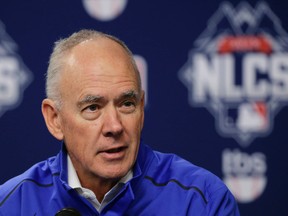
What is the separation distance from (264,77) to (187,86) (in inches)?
11.2

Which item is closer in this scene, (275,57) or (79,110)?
(79,110)

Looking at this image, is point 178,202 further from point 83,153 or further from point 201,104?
point 201,104

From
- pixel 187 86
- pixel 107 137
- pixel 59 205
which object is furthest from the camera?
pixel 187 86

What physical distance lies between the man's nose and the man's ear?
0.57 feet

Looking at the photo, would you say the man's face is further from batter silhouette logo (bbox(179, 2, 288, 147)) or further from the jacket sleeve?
batter silhouette logo (bbox(179, 2, 288, 147))

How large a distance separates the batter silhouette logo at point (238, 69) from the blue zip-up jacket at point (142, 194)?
81 centimetres

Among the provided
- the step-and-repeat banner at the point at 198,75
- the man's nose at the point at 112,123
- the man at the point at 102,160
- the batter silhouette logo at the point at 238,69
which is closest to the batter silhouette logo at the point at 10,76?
the step-and-repeat banner at the point at 198,75

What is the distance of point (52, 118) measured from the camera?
1303 mm

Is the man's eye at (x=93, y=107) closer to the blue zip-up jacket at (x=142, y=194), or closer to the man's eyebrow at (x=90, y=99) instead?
the man's eyebrow at (x=90, y=99)

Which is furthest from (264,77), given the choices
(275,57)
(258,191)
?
(258,191)

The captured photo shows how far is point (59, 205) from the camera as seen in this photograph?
124 cm

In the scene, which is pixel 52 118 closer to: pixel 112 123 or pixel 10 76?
pixel 112 123

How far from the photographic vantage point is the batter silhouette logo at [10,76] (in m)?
2.03

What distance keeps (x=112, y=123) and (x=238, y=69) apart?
3.54 feet
